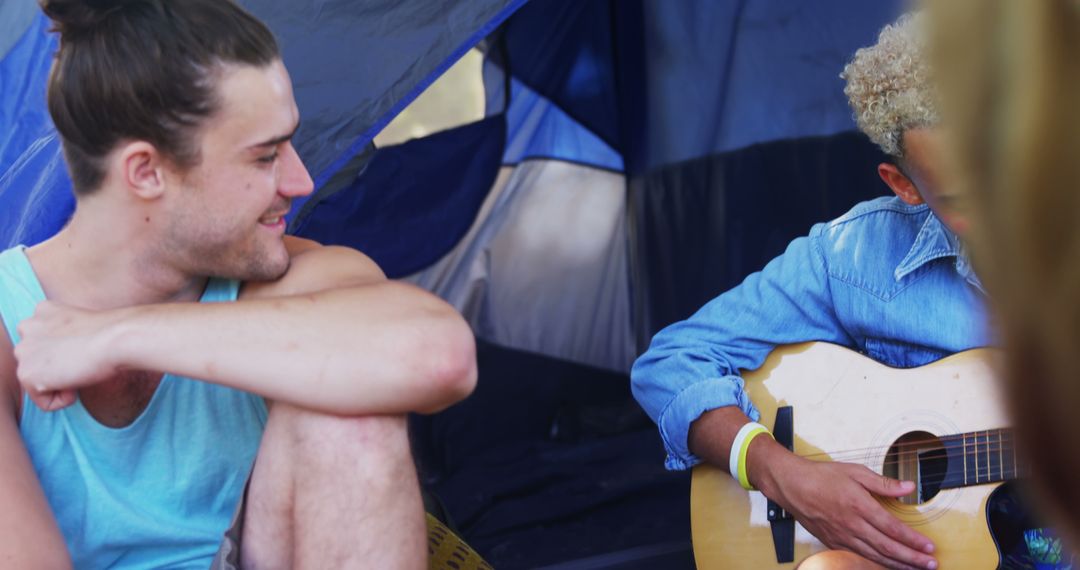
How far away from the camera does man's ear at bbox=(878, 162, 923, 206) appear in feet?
6.30

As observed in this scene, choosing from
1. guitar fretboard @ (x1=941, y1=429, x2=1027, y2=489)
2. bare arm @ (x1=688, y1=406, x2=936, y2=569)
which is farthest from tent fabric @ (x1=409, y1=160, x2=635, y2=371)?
guitar fretboard @ (x1=941, y1=429, x2=1027, y2=489)

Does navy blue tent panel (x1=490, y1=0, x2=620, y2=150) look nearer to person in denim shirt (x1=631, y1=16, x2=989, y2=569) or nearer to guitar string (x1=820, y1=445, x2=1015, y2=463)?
person in denim shirt (x1=631, y1=16, x2=989, y2=569)

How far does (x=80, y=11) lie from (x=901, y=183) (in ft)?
4.30

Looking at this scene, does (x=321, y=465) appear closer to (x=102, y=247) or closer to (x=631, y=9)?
(x=102, y=247)

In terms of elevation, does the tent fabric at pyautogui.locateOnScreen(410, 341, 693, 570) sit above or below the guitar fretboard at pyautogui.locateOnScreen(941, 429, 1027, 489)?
below

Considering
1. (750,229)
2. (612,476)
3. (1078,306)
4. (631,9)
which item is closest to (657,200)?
(750,229)

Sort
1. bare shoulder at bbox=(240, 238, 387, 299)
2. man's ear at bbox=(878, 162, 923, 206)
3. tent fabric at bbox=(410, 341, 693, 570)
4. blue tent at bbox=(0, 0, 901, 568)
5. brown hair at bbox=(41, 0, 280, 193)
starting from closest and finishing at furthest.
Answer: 1. brown hair at bbox=(41, 0, 280, 193)
2. bare shoulder at bbox=(240, 238, 387, 299)
3. man's ear at bbox=(878, 162, 923, 206)
4. tent fabric at bbox=(410, 341, 693, 570)
5. blue tent at bbox=(0, 0, 901, 568)

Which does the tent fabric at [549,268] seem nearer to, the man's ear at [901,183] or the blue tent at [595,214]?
the blue tent at [595,214]

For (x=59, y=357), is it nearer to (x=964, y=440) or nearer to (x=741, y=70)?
(x=964, y=440)

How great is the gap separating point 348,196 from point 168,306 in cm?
150

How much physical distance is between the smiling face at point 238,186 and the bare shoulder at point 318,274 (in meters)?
0.03

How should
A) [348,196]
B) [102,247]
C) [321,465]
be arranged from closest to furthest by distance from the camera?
[321,465]
[102,247]
[348,196]

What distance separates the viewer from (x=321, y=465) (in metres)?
1.48

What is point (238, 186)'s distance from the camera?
64.1 inches
